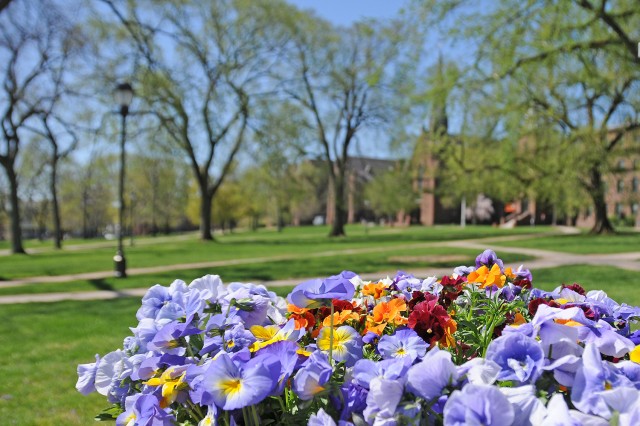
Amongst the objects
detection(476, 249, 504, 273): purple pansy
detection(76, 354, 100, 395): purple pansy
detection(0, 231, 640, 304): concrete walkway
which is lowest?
detection(0, 231, 640, 304): concrete walkway

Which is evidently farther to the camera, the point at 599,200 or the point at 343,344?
the point at 599,200

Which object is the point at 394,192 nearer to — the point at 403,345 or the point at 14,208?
the point at 14,208

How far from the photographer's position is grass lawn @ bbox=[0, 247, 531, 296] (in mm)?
11383

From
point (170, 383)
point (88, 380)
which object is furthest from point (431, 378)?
point (88, 380)

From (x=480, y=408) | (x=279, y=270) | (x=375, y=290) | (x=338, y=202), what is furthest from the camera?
(x=338, y=202)

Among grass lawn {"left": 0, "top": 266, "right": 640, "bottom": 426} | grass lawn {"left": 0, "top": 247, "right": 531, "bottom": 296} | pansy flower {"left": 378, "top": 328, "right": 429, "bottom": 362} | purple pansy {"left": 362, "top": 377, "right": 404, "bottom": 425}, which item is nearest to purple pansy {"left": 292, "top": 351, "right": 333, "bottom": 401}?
purple pansy {"left": 362, "top": 377, "right": 404, "bottom": 425}

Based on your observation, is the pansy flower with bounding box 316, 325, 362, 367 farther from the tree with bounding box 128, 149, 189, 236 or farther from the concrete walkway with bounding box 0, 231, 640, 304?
the tree with bounding box 128, 149, 189, 236

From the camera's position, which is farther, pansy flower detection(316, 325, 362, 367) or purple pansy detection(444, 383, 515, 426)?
pansy flower detection(316, 325, 362, 367)

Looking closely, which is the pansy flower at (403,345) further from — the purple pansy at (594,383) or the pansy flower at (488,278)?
the pansy flower at (488,278)

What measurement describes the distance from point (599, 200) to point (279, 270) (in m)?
22.6

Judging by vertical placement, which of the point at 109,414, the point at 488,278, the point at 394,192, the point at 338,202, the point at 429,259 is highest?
the point at 394,192

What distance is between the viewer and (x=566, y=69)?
986 inches

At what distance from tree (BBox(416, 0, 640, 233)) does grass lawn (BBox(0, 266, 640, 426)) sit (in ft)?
22.6

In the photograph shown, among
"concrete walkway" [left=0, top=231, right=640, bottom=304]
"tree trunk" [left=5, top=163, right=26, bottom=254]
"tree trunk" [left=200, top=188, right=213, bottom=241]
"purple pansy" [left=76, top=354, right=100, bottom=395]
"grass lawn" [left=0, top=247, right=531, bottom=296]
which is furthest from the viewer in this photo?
"tree trunk" [left=200, top=188, right=213, bottom=241]
